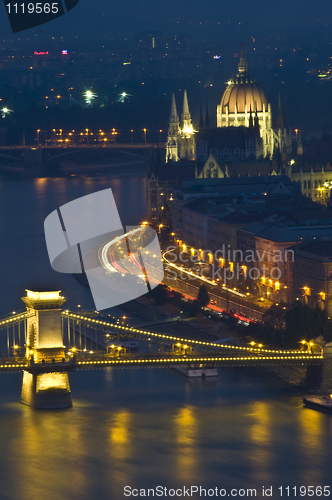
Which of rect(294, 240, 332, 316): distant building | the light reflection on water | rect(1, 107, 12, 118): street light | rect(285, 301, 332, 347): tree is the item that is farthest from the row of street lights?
the light reflection on water

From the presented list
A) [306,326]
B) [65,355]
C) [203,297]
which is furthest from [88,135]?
[65,355]

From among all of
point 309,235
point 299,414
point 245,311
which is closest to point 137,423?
point 299,414

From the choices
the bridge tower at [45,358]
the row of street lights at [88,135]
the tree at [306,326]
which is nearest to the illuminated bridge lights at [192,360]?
the bridge tower at [45,358]

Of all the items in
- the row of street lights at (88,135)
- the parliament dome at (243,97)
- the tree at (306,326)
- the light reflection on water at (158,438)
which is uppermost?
the parliament dome at (243,97)

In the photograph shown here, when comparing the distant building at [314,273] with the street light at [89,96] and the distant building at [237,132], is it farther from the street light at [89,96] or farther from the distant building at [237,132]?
the street light at [89,96]

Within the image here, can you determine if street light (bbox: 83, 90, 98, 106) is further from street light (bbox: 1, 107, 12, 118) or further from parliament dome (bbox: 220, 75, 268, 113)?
parliament dome (bbox: 220, 75, 268, 113)
